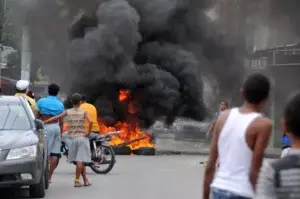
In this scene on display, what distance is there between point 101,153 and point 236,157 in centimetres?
1100

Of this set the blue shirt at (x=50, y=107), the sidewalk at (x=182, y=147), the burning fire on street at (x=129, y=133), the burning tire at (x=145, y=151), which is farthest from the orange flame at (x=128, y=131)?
the blue shirt at (x=50, y=107)

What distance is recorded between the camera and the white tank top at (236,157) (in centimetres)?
536

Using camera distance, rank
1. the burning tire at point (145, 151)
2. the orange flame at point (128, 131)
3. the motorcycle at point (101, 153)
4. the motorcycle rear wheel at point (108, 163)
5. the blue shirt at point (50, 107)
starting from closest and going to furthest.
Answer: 1. the blue shirt at point (50, 107)
2. the motorcycle at point (101, 153)
3. the motorcycle rear wheel at point (108, 163)
4. the burning tire at point (145, 151)
5. the orange flame at point (128, 131)


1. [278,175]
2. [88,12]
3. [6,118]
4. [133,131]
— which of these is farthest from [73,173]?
[88,12]

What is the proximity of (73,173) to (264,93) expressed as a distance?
458 inches

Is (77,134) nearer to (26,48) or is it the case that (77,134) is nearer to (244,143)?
(244,143)

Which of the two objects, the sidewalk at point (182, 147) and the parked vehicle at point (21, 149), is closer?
the parked vehicle at point (21, 149)

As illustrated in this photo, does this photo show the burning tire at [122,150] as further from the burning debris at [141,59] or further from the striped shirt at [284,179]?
the striped shirt at [284,179]

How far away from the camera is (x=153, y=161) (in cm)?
2119

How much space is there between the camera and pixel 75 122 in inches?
530

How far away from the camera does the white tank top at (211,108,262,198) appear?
211 inches

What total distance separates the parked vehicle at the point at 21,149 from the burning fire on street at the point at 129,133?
12045mm

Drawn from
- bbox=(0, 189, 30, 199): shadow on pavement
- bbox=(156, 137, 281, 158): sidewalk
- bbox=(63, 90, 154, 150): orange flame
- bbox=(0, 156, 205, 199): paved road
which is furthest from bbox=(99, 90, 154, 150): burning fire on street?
bbox=(0, 189, 30, 199): shadow on pavement

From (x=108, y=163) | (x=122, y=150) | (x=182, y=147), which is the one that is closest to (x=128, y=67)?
(x=182, y=147)
